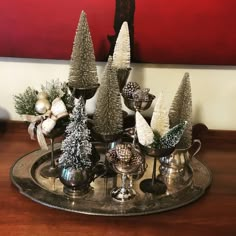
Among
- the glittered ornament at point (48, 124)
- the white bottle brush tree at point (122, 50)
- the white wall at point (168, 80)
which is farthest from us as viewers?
the white wall at point (168, 80)

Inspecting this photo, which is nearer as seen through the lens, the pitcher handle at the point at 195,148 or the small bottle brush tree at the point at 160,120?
the small bottle brush tree at the point at 160,120

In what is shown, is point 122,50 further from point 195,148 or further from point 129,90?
point 195,148

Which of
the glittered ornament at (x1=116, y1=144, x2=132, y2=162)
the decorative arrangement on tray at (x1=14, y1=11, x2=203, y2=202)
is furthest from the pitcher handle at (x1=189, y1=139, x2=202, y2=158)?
the glittered ornament at (x1=116, y1=144, x2=132, y2=162)

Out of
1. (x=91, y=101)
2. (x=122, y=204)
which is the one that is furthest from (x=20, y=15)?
(x=122, y=204)

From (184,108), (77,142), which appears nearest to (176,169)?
(184,108)

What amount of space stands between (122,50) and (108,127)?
0.68ft

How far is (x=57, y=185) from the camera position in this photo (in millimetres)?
944

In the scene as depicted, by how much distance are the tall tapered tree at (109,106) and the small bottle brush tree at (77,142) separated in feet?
0.27

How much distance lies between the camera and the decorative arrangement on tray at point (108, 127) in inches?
33.6

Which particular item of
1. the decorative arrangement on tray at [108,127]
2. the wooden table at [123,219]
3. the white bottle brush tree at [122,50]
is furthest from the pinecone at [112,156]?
the white bottle brush tree at [122,50]

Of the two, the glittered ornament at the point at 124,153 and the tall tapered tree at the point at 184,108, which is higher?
the tall tapered tree at the point at 184,108

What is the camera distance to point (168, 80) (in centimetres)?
118

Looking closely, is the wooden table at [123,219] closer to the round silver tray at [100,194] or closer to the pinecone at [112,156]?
the round silver tray at [100,194]

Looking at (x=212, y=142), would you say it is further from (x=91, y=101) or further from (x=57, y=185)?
(x=57, y=185)
